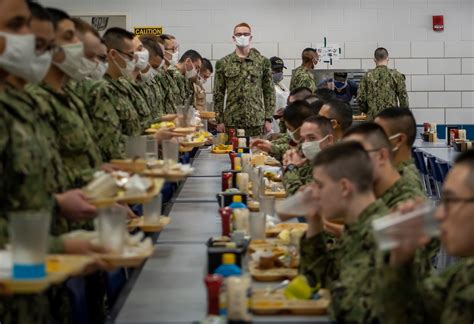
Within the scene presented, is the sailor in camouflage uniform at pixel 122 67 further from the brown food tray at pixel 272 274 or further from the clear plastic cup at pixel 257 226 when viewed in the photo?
the brown food tray at pixel 272 274

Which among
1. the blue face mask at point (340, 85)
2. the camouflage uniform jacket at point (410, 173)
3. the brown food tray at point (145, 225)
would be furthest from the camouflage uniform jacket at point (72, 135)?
the blue face mask at point (340, 85)

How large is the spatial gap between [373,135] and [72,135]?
56.8 inches

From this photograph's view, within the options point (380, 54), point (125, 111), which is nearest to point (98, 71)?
point (125, 111)

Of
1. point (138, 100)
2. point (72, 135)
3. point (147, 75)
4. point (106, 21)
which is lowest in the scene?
point (72, 135)

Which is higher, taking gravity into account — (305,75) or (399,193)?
(305,75)

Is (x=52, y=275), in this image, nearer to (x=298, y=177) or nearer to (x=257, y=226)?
(x=257, y=226)

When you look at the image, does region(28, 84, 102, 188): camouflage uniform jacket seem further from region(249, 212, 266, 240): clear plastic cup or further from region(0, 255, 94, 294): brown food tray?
region(0, 255, 94, 294): brown food tray

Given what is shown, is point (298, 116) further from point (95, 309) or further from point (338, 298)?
point (338, 298)

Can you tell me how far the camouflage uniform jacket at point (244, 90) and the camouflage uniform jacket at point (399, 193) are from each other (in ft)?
22.5

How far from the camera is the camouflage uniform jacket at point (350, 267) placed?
9.87ft

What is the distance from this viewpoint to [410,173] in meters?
4.26

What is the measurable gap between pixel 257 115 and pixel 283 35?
3561 millimetres

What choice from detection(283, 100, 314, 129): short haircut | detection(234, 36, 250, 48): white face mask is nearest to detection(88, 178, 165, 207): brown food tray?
detection(283, 100, 314, 129): short haircut

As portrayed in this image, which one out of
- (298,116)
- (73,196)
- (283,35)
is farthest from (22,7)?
(283,35)
